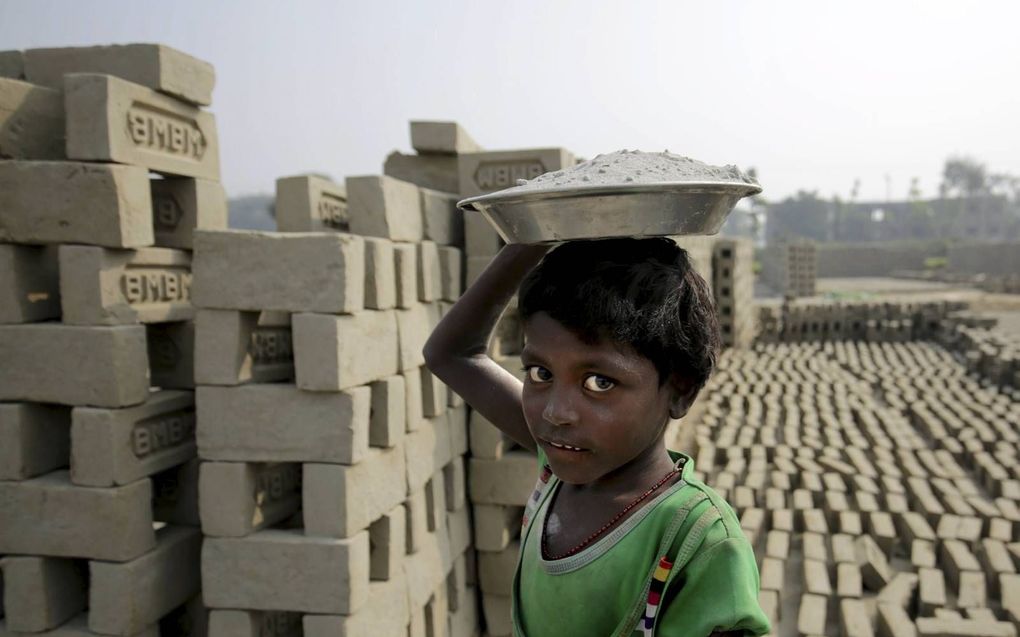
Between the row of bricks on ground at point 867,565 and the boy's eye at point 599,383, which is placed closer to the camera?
the boy's eye at point 599,383

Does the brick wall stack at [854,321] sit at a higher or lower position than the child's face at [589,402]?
lower

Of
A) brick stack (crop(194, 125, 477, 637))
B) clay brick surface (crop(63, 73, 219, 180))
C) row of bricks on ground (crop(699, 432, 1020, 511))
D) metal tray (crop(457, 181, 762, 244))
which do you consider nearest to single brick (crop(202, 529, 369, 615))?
brick stack (crop(194, 125, 477, 637))

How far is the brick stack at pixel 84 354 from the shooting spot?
265cm

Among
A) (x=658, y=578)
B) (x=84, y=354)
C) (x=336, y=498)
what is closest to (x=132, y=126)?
(x=84, y=354)

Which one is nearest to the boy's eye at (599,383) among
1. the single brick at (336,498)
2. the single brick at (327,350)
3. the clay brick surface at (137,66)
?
the single brick at (327,350)

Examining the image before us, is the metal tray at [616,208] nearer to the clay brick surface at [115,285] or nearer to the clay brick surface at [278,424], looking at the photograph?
the clay brick surface at [278,424]

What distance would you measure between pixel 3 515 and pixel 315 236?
1.51 metres

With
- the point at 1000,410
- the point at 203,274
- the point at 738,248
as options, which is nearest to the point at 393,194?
the point at 203,274

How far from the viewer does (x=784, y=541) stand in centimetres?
472

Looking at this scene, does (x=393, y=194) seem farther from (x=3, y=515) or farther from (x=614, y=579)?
(x=614, y=579)

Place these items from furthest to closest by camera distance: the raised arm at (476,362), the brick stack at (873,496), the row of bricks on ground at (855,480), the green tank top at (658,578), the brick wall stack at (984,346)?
the brick wall stack at (984,346) < the row of bricks on ground at (855,480) < the brick stack at (873,496) < the raised arm at (476,362) < the green tank top at (658,578)

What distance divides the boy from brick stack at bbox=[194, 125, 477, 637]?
1569 mm

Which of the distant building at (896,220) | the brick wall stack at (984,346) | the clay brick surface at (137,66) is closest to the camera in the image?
the clay brick surface at (137,66)

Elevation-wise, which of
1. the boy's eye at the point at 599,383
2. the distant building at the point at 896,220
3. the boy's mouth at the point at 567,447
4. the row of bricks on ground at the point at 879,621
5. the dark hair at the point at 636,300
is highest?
the distant building at the point at 896,220
